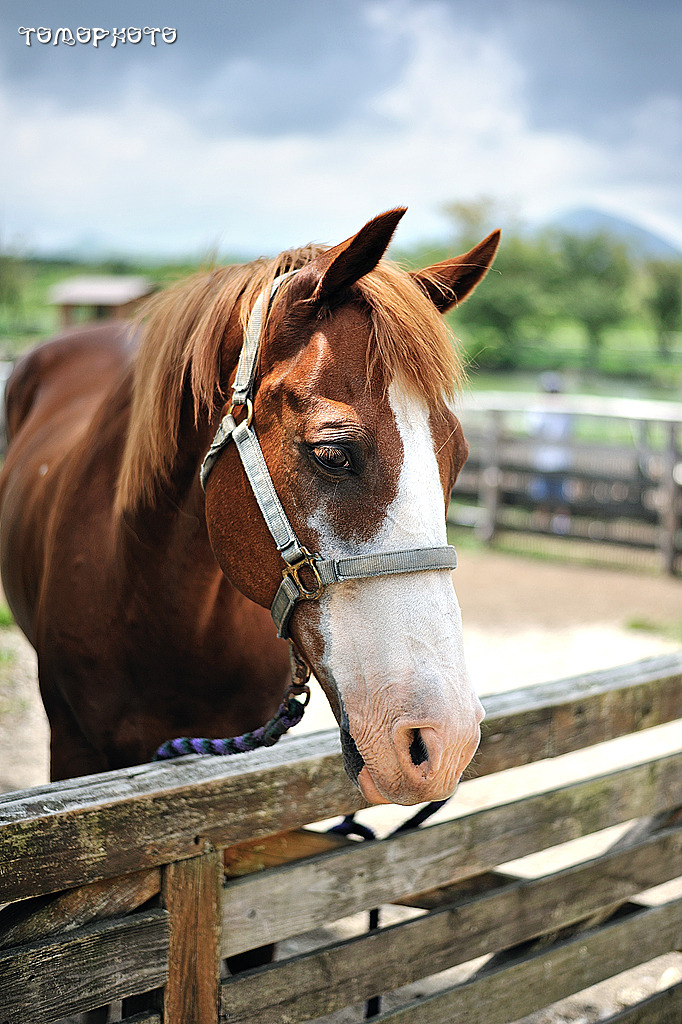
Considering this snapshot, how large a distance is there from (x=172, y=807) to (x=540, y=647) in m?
5.21

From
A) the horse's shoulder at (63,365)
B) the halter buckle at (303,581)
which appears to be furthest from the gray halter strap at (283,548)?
the horse's shoulder at (63,365)

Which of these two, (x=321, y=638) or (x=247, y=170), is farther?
(x=247, y=170)

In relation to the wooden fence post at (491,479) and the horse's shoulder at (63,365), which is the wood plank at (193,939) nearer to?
the horse's shoulder at (63,365)

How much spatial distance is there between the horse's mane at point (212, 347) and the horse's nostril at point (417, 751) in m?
0.53

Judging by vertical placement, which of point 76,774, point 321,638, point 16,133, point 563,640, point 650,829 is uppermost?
point 16,133

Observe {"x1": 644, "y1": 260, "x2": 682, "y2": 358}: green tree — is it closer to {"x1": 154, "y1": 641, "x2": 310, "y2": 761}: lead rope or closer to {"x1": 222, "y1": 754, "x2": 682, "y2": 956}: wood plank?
{"x1": 222, "y1": 754, "x2": 682, "y2": 956}: wood plank

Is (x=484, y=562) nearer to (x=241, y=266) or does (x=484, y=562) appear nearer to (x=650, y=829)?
(x=650, y=829)

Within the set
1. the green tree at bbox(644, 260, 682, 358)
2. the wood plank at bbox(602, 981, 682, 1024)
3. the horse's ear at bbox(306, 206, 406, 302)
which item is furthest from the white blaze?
the green tree at bbox(644, 260, 682, 358)

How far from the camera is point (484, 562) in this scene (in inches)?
339

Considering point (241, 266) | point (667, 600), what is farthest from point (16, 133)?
point (241, 266)

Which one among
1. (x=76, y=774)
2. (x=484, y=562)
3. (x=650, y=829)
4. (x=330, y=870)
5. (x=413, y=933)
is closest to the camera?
(x=330, y=870)

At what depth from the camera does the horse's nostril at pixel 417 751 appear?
112 cm

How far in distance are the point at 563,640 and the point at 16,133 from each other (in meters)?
23.8

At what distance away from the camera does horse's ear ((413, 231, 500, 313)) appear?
1525 mm
